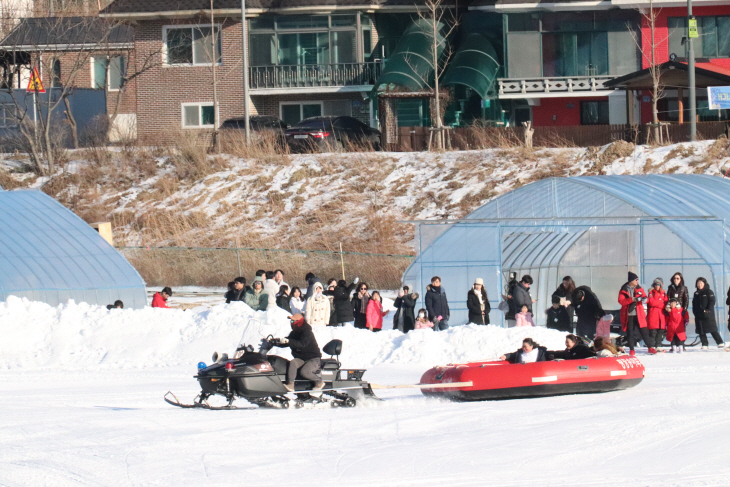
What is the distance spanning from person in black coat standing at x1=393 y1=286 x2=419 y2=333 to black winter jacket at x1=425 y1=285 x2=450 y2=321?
0.29 meters

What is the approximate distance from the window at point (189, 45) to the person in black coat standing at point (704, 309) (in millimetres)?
31984

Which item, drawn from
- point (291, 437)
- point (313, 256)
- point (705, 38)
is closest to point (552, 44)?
point (705, 38)

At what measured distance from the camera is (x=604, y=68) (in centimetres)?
4284

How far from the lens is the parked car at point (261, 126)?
4128cm

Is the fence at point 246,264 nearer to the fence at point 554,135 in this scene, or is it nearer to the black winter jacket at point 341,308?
the fence at point 554,135

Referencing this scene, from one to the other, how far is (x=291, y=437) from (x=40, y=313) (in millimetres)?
8881

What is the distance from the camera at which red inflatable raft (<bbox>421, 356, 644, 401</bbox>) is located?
13219mm

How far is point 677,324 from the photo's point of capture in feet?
57.8

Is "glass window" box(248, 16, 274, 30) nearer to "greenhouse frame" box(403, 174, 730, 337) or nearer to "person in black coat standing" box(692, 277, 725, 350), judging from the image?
"greenhouse frame" box(403, 174, 730, 337)

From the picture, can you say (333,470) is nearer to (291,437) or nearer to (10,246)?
(291,437)

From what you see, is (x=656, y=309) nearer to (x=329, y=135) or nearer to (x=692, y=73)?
(x=692, y=73)

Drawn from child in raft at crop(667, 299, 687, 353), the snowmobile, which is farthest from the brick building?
the snowmobile

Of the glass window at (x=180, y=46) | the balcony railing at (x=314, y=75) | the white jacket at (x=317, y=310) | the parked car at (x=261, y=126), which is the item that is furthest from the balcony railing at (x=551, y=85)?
the white jacket at (x=317, y=310)

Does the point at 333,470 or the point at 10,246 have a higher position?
the point at 10,246
